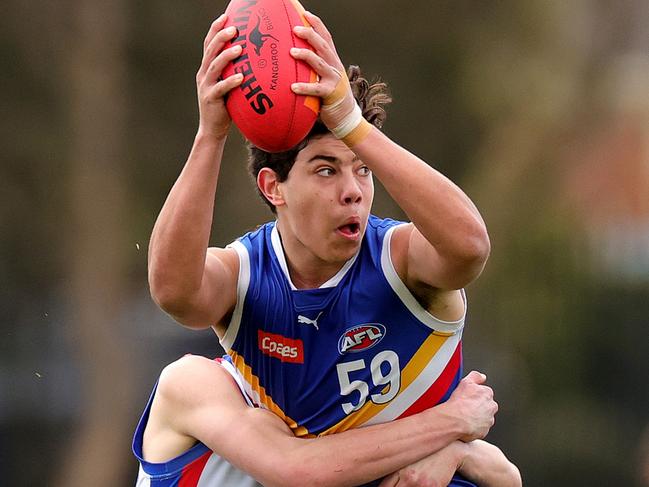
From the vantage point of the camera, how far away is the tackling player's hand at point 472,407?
467 cm

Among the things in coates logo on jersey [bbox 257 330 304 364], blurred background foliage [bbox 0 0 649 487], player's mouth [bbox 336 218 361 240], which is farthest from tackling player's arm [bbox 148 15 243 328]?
blurred background foliage [bbox 0 0 649 487]

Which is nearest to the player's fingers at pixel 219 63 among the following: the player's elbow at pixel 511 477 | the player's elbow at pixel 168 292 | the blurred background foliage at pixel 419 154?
the player's elbow at pixel 168 292

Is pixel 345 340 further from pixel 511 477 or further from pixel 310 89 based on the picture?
pixel 310 89

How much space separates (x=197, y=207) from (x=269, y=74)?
54 centimetres

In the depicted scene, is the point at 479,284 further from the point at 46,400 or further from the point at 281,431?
the point at 281,431

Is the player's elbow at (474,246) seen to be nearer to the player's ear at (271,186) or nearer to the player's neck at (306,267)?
the player's neck at (306,267)

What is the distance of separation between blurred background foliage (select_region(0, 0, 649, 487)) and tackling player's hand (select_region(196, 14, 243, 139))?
9800 mm

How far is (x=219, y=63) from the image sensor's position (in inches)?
153

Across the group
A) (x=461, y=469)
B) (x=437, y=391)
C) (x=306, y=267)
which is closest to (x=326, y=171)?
(x=306, y=267)

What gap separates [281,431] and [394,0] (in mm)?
12103

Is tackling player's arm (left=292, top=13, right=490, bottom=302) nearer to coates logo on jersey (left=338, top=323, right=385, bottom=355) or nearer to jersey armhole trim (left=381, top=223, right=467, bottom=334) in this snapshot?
jersey armhole trim (left=381, top=223, right=467, bottom=334)

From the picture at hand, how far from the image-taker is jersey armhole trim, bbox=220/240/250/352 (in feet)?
15.2

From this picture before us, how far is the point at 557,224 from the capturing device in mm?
15312

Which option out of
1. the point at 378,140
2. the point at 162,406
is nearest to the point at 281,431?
the point at 162,406
